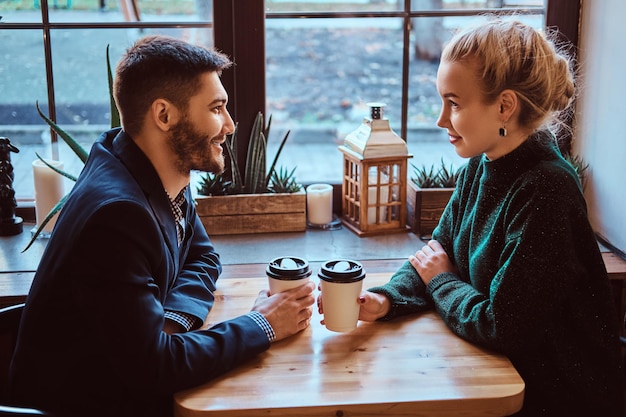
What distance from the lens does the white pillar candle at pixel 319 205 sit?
2.68m

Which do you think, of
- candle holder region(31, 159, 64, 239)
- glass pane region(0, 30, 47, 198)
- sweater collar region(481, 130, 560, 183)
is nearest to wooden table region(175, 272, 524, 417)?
sweater collar region(481, 130, 560, 183)

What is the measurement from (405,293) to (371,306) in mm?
121

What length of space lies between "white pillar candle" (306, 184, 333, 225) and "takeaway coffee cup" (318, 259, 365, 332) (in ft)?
3.40

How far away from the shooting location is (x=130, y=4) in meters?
2.65

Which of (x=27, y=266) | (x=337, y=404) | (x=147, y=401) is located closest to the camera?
(x=337, y=404)

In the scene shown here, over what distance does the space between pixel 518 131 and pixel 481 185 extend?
153 millimetres

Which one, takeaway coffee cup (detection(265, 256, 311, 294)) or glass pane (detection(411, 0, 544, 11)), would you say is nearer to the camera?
takeaway coffee cup (detection(265, 256, 311, 294))

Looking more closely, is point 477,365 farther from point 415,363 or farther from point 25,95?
point 25,95

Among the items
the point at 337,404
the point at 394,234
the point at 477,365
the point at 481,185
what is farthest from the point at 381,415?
the point at 394,234

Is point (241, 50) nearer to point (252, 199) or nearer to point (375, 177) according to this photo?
point (252, 199)

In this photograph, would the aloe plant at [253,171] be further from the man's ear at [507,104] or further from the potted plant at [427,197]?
the man's ear at [507,104]

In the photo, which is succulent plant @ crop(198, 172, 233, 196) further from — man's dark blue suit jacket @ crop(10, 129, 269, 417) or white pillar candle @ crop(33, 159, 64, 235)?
man's dark blue suit jacket @ crop(10, 129, 269, 417)

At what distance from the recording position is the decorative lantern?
253cm

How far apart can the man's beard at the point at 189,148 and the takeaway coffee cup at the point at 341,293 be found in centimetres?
36
